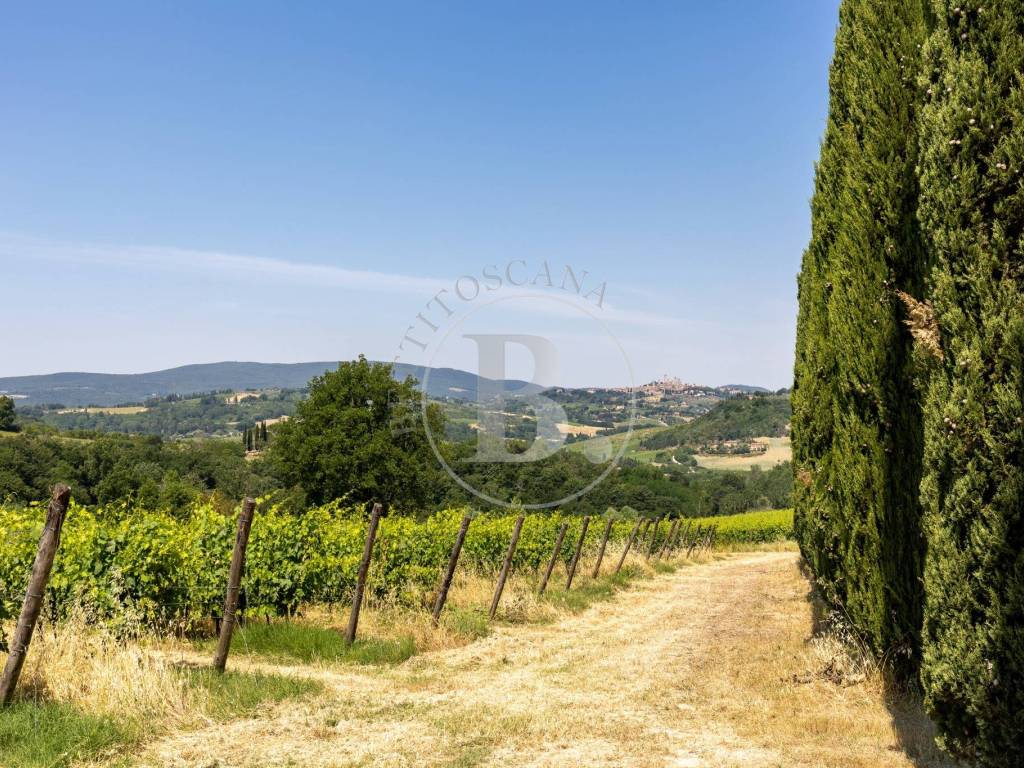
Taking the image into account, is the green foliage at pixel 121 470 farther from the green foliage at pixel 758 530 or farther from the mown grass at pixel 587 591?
the green foliage at pixel 758 530

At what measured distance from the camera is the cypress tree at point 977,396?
3.55 meters

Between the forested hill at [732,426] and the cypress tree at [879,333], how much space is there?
92.4 metres

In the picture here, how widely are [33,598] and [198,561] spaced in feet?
14.3

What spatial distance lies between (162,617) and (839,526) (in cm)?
790

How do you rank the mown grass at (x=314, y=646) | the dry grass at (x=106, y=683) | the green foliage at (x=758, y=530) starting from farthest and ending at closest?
the green foliage at (x=758, y=530), the mown grass at (x=314, y=646), the dry grass at (x=106, y=683)

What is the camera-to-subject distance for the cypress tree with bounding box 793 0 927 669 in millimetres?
5945

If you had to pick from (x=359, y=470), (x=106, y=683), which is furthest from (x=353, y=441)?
(x=106, y=683)

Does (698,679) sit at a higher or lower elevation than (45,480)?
higher

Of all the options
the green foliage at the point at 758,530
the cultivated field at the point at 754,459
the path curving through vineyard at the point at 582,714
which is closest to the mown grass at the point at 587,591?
the path curving through vineyard at the point at 582,714

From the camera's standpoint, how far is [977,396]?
12.1 feet

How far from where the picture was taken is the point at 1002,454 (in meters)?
3.56

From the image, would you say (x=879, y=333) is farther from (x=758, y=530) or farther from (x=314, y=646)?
(x=758, y=530)

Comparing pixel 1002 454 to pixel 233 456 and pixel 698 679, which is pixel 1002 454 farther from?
pixel 233 456

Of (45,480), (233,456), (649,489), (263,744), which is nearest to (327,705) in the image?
(263,744)
